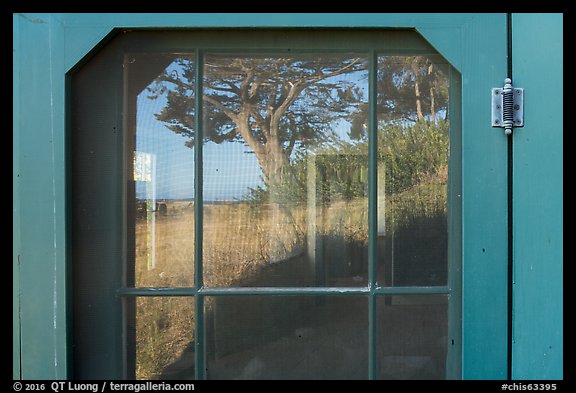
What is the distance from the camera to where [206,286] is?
2004 mm

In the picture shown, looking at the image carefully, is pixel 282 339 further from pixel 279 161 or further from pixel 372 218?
pixel 279 161

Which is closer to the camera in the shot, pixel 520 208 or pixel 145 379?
pixel 520 208

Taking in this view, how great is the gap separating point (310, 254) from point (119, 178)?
1.21m

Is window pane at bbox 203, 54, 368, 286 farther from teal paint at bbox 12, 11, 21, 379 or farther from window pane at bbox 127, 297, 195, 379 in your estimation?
teal paint at bbox 12, 11, 21, 379

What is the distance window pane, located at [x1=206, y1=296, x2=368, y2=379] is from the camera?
198cm

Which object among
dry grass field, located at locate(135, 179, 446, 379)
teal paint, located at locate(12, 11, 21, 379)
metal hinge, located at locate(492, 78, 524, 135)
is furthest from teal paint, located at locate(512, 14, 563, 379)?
teal paint, located at locate(12, 11, 21, 379)

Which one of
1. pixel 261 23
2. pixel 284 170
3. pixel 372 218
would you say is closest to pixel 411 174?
pixel 372 218

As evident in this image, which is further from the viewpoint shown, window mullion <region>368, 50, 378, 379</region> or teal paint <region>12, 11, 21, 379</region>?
window mullion <region>368, 50, 378, 379</region>

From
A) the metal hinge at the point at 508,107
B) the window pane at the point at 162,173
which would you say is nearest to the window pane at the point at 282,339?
the window pane at the point at 162,173

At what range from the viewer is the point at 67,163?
189cm

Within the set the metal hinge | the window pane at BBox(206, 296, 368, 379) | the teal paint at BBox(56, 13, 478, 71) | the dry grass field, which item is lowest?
the window pane at BBox(206, 296, 368, 379)

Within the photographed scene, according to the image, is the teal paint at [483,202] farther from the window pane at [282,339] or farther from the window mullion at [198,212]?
the window mullion at [198,212]

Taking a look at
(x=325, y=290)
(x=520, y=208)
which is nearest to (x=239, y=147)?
(x=325, y=290)
